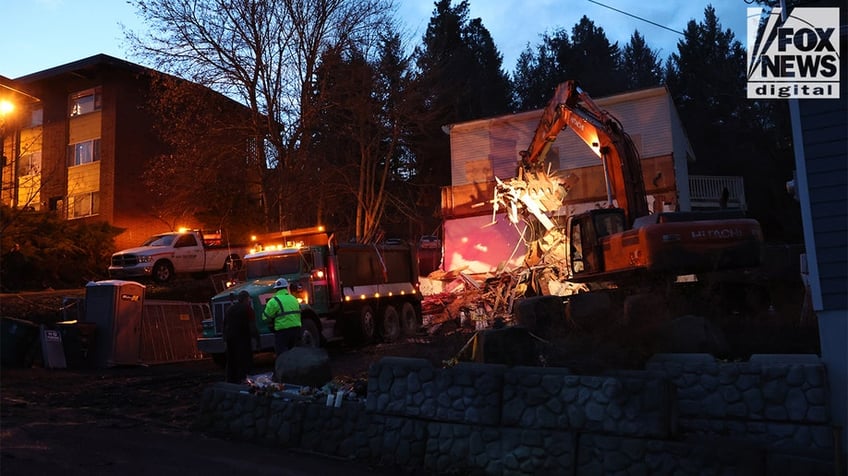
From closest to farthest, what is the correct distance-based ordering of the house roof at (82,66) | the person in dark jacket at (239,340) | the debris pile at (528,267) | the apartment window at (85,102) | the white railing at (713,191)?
the person in dark jacket at (239,340) < the debris pile at (528,267) < the white railing at (713,191) < the house roof at (82,66) < the apartment window at (85,102)

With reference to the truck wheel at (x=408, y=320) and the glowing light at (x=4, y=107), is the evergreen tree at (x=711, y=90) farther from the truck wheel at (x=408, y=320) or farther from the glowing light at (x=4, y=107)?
the glowing light at (x=4, y=107)

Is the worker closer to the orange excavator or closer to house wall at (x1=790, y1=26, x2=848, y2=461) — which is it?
the orange excavator

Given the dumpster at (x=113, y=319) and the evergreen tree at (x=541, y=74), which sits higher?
the evergreen tree at (x=541, y=74)

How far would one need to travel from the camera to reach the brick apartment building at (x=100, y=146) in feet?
107

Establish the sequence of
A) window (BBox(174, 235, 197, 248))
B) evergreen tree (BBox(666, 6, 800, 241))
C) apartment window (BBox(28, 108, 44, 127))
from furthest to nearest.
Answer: evergreen tree (BBox(666, 6, 800, 241)), apartment window (BBox(28, 108, 44, 127)), window (BBox(174, 235, 197, 248))

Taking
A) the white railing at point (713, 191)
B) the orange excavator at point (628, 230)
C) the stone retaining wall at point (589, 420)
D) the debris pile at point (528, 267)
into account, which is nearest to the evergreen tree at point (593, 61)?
the white railing at point (713, 191)

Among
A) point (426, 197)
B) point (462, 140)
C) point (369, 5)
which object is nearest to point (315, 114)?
point (369, 5)

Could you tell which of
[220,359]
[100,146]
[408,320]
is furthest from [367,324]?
[100,146]

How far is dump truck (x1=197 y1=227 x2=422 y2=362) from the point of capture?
49.3 ft

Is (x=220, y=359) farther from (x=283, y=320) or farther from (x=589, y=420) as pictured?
(x=589, y=420)

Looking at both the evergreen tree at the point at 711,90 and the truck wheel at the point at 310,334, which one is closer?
the truck wheel at the point at 310,334

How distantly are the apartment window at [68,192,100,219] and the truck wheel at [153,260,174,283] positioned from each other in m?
10.1

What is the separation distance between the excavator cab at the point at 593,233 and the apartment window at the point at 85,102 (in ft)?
90.7

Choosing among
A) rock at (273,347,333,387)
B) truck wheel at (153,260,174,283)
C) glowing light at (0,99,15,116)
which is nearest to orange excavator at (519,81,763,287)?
rock at (273,347,333,387)
